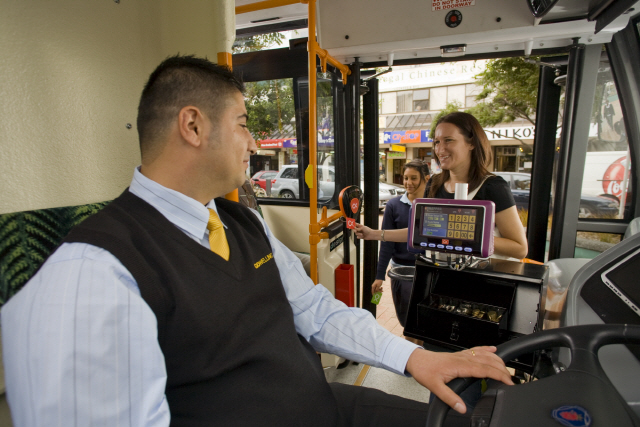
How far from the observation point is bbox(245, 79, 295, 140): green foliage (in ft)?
11.8

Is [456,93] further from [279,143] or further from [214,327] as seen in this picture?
[214,327]

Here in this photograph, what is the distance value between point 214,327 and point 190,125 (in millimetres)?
589

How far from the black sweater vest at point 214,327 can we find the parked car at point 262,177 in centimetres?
289

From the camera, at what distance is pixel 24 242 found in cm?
110

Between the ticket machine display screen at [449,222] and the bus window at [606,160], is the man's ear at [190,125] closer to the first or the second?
the ticket machine display screen at [449,222]

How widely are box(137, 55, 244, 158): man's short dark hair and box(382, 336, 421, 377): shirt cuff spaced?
95cm

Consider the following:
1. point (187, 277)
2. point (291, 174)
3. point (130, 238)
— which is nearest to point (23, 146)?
point (130, 238)

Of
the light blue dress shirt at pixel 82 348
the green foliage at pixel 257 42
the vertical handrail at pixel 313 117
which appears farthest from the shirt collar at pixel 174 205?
the green foliage at pixel 257 42

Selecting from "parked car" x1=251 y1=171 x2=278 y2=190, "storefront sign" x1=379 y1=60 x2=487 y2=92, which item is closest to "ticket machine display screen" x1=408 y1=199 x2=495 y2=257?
"parked car" x1=251 y1=171 x2=278 y2=190

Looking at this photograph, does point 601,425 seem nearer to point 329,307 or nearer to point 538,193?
point 329,307

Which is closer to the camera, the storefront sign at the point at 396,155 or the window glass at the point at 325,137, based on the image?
the window glass at the point at 325,137

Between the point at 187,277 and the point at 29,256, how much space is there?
0.59 metres

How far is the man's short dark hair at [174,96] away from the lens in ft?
3.52

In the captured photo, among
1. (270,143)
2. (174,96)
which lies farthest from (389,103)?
(174,96)
